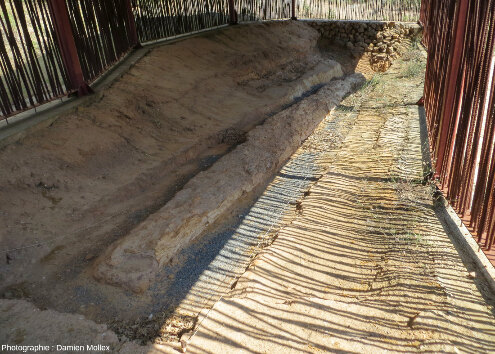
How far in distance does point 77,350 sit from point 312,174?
3.86m

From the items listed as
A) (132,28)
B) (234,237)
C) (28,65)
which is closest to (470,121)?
(234,237)

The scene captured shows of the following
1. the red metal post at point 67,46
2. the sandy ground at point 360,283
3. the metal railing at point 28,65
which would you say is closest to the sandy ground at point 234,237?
the sandy ground at point 360,283

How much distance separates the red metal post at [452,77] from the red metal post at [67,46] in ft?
16.5

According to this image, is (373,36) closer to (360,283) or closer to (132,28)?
(132,28)

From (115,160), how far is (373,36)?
10504mm

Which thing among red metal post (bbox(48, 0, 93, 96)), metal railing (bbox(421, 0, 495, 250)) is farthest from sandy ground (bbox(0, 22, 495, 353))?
red metal post (bbox(48, 0, 93, 96))

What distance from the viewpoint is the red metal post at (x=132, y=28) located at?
24.9ft

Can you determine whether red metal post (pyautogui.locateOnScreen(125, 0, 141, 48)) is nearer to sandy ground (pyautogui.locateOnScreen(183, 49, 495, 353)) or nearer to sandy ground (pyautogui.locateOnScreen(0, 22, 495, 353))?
sandy ground (pyautogui.locateOnScreen(0, 22, 495, 353))

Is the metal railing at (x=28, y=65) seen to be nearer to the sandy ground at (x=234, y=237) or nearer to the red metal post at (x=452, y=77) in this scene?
the sandy ground at (x=234, y=237)

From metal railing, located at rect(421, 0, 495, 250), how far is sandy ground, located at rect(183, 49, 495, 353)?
32cm

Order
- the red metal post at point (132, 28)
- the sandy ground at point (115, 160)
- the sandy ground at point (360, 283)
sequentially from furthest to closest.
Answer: the red metal post at point (132, 28)
the sandy ground at point (115, 160)
the sandy ground at point (360, 283)

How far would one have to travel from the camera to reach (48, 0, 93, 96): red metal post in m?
5.44

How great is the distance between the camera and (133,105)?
6.07 m

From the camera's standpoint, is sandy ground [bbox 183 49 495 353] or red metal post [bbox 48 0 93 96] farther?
red metal post [bbox 48 0 93 96]
